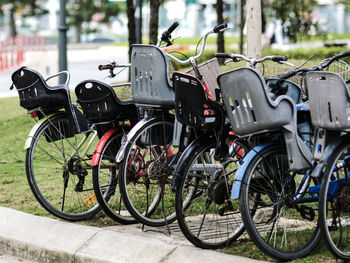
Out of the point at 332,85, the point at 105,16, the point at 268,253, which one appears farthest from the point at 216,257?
the point at 105,16

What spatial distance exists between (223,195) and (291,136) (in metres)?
0.76

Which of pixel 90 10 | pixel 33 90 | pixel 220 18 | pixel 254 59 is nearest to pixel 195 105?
pixel 254 59

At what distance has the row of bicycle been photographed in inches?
168

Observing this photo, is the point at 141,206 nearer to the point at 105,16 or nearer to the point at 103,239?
the point at 103,239

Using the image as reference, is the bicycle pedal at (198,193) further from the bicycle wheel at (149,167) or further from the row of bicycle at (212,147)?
the bicycle wheel at (149,167)

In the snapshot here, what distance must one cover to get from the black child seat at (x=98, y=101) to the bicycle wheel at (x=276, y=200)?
1.23m

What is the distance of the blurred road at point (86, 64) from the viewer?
2045 centimetres

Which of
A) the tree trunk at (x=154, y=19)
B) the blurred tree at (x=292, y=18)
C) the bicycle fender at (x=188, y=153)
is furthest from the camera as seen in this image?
the blurred tree at (x=292, y=18)

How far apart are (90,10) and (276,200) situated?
1841 inches

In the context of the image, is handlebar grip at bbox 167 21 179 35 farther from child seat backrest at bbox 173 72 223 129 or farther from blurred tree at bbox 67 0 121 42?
blurred tree at bbox 67 0 121 42

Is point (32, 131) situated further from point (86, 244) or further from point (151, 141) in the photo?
point (86, 244)

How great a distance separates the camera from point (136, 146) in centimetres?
533

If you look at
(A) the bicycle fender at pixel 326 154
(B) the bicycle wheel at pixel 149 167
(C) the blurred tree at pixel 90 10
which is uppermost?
(C) the blurred tree at pixel 90 10

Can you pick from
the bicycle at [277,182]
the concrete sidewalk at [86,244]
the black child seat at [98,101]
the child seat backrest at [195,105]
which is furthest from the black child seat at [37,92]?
the bicycle at [277,182]
